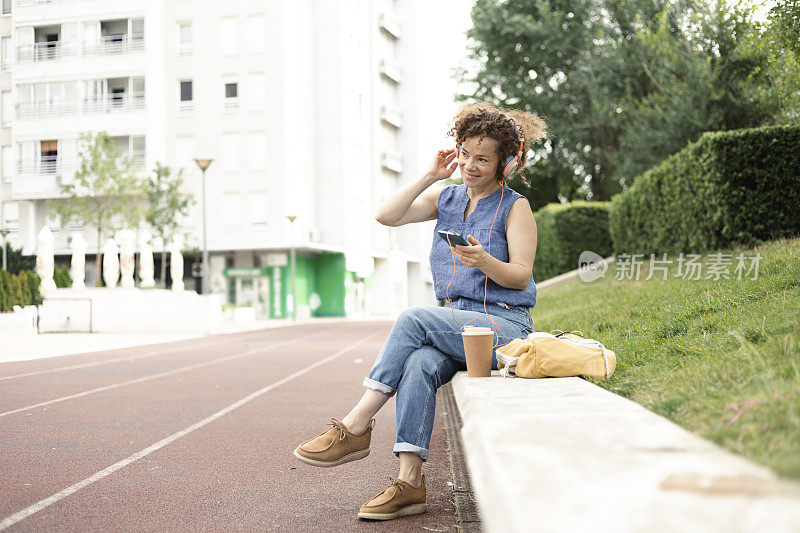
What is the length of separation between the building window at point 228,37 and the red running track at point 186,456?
39.3 m

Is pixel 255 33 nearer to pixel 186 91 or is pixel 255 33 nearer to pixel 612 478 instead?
pixel 186 91

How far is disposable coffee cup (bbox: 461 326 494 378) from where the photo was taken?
4.07 m

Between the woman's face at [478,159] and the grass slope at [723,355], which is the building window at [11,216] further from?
the woman's face at [478,159]

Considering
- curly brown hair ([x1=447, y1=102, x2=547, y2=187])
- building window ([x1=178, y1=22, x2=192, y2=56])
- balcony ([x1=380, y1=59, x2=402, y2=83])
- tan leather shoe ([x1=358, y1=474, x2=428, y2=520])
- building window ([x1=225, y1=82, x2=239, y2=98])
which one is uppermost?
balcony ([x1=380, y1=59, x2=402, y2=83])

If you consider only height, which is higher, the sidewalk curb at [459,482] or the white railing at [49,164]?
→ the white railing at [49,164]

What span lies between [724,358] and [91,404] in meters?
6.87

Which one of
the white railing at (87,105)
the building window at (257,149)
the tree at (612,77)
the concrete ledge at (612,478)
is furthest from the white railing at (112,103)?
the concrete ledge at (612,478)

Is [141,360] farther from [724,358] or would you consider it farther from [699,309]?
[724,358]

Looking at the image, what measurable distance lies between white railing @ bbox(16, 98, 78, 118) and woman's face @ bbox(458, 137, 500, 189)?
158ft

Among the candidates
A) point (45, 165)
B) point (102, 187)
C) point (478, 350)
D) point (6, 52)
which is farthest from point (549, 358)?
point (6, 52)

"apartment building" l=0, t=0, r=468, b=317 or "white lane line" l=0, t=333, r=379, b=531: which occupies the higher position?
"apartment building" l=0, t=0, r=468, b=317

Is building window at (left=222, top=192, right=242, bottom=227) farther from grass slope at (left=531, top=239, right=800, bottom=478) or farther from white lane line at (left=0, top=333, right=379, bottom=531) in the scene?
grass slope at (left=531, top=239, right=800, bottom=478)

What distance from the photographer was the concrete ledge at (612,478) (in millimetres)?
1557

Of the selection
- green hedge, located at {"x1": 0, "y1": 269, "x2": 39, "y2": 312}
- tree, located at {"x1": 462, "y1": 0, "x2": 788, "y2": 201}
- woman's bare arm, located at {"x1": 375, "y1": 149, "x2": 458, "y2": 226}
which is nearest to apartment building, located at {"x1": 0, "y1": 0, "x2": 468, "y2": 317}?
green hedge, located at {"x1": 0, "y1": 269, "x2": 39, "y2": 312}
